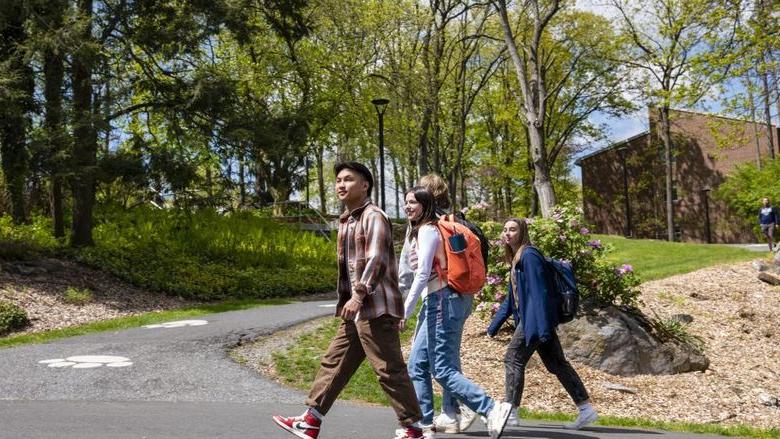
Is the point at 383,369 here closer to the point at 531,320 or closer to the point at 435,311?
the point at 435,311

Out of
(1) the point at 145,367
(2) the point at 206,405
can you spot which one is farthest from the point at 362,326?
(1) the point at 145,367

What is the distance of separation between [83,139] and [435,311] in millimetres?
13505

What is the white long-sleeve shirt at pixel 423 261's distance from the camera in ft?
16.5

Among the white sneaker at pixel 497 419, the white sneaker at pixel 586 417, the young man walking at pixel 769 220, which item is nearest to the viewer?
the white sneaker at pixel 497 419

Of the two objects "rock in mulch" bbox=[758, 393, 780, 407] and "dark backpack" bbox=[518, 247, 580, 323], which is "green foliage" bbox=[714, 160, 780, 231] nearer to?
"rock in mulch" bbox=[758, 393, 780, 407]

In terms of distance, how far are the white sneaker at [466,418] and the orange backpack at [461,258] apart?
3.36ft

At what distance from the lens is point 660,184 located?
159ft

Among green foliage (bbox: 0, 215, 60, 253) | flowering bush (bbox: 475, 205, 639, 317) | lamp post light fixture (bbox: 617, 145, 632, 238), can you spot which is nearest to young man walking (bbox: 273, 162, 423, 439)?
flowering bush (bbox: 475, 205, 639, 317)

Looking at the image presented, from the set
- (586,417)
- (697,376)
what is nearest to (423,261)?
(586,417)

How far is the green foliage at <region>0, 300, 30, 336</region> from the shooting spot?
39.9 ft

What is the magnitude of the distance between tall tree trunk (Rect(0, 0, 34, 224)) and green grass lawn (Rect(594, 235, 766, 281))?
1334 centimetres

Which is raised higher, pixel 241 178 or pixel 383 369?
pixel 241 178

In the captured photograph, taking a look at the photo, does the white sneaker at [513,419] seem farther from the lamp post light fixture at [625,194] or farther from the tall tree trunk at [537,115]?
the lamp post light fixture at [625,194]

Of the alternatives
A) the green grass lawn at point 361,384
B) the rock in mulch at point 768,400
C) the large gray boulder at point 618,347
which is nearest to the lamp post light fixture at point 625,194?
the green grass lawn at point 361,384
